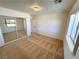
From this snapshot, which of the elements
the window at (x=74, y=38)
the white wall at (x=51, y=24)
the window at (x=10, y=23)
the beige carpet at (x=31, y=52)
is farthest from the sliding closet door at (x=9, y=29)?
the window at (x=74, y=38)

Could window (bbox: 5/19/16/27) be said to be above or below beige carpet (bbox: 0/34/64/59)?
above

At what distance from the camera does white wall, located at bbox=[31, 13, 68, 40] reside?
4.46 metres

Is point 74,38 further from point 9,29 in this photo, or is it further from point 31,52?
point 9,29

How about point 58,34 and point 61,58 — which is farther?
point 58,34

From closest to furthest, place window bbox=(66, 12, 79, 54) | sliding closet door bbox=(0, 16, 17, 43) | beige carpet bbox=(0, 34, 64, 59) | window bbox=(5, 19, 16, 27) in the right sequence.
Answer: window bbox=(66, 12, 79, 54)
beige carpet bbox=(0, 34, 64, 59)
sliding closet door bbox=(0, 16, 17, 43)
window bbox=(5, 19, 16, 27)

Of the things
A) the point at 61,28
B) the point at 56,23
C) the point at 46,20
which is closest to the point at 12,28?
the point at 46,20

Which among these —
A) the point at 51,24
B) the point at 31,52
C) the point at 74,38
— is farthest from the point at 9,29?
the point at 74,38

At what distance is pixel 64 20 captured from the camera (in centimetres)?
428

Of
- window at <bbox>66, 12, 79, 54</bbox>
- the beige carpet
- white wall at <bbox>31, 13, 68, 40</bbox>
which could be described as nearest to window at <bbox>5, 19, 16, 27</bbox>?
the beige carpet

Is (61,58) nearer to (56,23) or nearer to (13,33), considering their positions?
(56,23)

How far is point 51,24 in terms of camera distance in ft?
16.9

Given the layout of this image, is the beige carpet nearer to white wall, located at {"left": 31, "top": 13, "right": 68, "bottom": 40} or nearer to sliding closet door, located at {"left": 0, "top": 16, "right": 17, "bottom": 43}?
sliding closet door, located at {"left": 0, "top": 16, "right": 17, "bottom": 43}

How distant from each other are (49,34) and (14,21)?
3.36m

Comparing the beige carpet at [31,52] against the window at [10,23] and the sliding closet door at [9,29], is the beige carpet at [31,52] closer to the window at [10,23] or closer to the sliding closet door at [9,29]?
the sliding closet door at [9,29]
